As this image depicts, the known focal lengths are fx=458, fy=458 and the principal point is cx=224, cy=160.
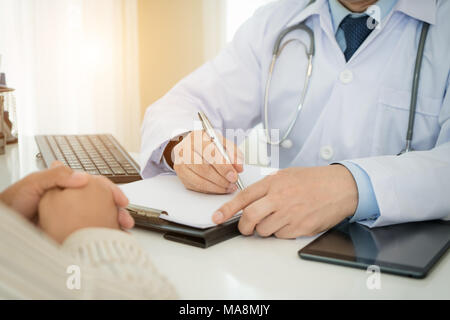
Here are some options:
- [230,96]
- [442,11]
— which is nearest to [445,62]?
[442,11]

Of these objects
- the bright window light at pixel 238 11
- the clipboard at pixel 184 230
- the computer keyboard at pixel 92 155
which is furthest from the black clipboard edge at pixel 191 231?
the bright window light at pixel 238 11

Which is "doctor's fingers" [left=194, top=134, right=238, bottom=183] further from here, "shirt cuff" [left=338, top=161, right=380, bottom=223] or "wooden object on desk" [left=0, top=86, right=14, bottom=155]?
"wooden object on desk" [left=0, top=86, right=14, bottom=155]

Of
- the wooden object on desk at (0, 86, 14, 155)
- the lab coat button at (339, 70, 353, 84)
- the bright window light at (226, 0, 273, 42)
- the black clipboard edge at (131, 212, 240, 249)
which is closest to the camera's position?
the black clipboard edge at (131, 212, 240, 249)

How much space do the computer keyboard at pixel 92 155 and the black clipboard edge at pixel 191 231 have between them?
269 mm

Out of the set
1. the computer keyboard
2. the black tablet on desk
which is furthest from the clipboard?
the computer keyboard

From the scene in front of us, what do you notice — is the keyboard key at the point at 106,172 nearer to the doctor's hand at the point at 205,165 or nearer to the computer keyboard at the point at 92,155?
the computer keyboard at the point at 92,155

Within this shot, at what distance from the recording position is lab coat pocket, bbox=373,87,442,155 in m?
0.97

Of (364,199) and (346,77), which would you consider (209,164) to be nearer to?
(364,199)

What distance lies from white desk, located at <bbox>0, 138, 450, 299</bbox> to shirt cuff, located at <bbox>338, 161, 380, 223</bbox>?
0.12m

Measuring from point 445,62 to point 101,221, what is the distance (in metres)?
0.81

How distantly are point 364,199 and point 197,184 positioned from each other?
265mm

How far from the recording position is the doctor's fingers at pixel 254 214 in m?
0.61

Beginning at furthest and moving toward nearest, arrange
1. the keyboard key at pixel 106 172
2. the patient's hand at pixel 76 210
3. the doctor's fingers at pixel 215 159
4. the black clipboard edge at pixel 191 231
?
the keyboard key at pixel 106 172
the doctor's fingers at pixel 215 159
the black clipboard edge at pixel 191 231
the patient's hand at pixel 76 210
